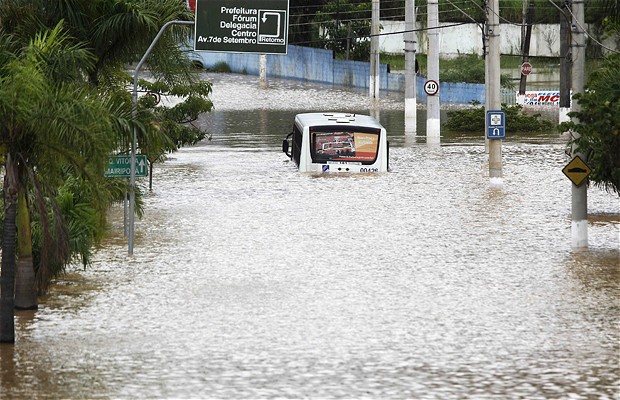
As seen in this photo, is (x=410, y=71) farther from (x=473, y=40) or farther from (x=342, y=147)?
(x=473, y=40)

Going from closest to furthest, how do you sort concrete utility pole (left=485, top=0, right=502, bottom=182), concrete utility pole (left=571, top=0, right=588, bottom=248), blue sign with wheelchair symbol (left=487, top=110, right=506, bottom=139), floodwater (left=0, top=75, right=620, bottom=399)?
1. floodwater (left=0, top=75, right=620, bottom=399)
2. concrete utility pole (left=571, top=0, right=588, bottom=248)
3. blue sign with wheelchair symbol (left=487, top=110, right=506, bottom=139)
4. concrete utility pole (left=485, top=0, right=502, bottom=182)

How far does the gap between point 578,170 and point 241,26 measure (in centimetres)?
826

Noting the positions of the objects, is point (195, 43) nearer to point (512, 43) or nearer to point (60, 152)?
point (60, 152)

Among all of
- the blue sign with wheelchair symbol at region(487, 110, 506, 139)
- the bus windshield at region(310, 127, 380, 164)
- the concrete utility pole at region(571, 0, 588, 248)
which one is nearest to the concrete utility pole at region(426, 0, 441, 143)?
the bus windshield at region(310, 127, 380, 164)

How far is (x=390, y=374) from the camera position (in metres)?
13.8

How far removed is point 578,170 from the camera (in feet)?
73.8

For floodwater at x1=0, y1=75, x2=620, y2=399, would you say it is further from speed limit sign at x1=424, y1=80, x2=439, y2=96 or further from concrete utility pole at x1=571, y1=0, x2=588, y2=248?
speed limit sign at x1=424, y1=80, x2=439, y2=96

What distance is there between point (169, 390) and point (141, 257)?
959 cm

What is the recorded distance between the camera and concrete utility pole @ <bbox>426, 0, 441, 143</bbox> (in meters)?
50.2

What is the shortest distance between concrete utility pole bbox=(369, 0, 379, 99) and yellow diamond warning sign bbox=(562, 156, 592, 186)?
4453 centimetres

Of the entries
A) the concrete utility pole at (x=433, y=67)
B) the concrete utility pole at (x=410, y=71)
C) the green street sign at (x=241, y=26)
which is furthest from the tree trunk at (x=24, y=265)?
the concrete utility pole at (x=410, y=71)

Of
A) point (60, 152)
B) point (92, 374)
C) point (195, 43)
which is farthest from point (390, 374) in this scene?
point (195, 43)

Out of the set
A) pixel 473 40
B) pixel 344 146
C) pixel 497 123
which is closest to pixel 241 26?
pixel 497 123

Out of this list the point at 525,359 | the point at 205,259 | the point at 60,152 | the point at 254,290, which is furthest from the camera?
the point at 205,259
